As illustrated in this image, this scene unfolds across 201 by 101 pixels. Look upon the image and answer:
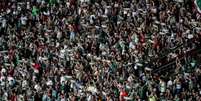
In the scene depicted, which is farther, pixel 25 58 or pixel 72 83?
pixel 25 58

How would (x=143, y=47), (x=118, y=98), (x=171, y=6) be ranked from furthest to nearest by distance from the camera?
(x=171, y=6) < (x=143, y=47) < (x=118, y=98)

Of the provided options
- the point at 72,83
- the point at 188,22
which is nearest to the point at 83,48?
the point at 72,83

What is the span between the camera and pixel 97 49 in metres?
43.9

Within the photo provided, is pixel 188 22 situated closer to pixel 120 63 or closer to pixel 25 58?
pixel 120 63

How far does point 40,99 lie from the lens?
4106 cm

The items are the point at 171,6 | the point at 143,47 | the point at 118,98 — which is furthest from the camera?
the point at 171,6

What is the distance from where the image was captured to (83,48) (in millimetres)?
44062

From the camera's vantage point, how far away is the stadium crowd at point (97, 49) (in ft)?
131

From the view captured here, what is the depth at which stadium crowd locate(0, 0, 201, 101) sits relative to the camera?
131 ft

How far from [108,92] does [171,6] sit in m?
8.71

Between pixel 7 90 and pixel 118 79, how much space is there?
236 inches

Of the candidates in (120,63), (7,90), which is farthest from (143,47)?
(7,90)

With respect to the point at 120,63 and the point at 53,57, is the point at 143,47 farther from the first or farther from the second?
the point at 53,57

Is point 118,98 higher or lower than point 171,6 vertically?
lower
